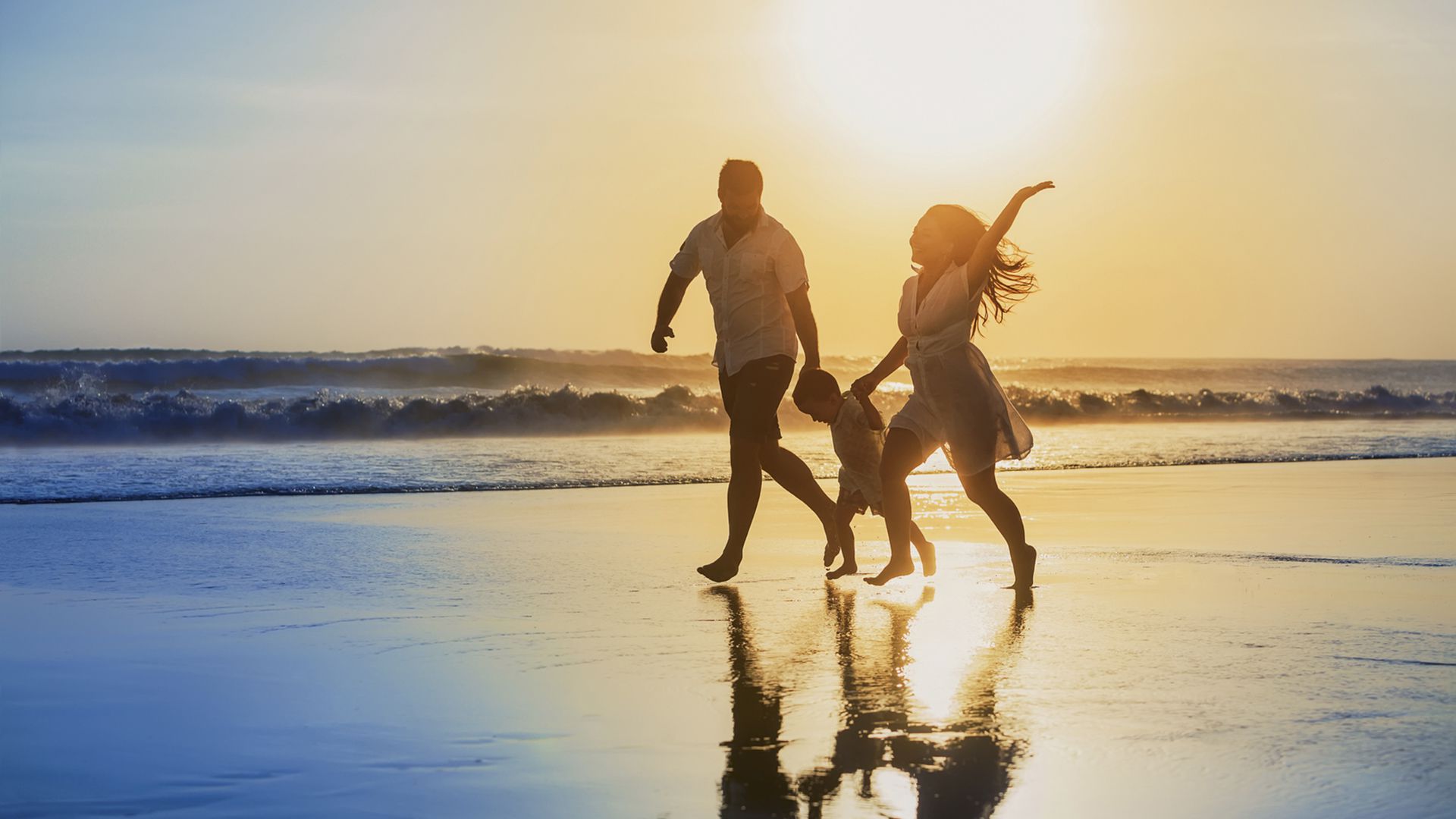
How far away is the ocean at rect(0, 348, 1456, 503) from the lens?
14602 millimetres

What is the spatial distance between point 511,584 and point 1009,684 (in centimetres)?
314

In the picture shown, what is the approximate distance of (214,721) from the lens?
3938 millimetres

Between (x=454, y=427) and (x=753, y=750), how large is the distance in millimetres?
21732

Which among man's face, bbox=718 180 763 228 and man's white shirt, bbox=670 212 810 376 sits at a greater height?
man's face, bbox=718 180 763 228

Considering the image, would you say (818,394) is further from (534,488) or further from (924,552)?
(534,488)

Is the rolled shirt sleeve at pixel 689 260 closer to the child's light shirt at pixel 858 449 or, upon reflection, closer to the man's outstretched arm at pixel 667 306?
the man's outstretched arm at pixel 667 306

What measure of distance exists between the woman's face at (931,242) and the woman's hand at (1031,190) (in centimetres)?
52

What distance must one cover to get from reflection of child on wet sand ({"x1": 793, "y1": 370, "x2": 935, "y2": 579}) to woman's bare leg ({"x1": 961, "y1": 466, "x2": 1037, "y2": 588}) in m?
0.43

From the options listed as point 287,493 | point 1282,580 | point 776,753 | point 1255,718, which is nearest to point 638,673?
point 776,753

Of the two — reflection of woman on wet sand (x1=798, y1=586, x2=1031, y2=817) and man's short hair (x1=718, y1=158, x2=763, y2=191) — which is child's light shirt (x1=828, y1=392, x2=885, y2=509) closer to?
man's short hair (x1=718, y1=158, x2=763, y2=191)

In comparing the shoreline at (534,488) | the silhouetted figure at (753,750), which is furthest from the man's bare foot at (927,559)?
the shoreline at (534,488)

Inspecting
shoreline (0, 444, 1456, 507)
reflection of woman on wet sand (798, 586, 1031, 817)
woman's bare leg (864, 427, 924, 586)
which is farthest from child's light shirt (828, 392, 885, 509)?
shoreline (0, 444, 1456, 507)

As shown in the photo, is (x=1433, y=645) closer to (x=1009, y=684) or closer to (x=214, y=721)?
(x=1009, y=684)

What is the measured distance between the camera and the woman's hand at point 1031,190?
19.4 feet
